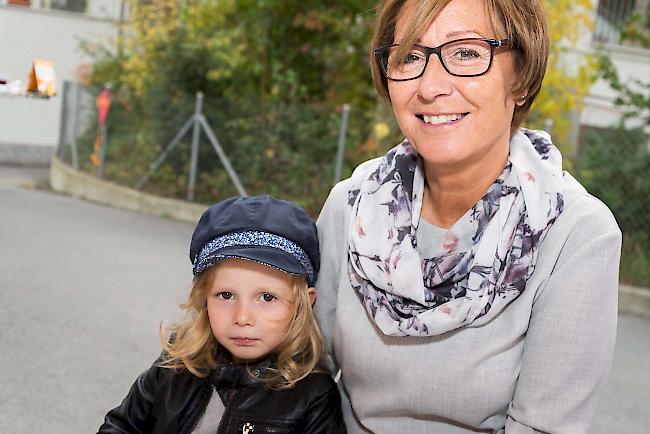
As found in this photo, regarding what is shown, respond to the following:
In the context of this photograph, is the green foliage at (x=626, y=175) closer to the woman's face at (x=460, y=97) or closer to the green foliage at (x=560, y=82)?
the green foliage at (x=560, y=82)

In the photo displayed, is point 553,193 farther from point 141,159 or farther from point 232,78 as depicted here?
point 141,159

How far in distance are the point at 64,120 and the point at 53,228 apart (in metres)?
5.38

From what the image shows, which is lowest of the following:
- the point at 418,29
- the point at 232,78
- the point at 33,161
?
the point at 33,161

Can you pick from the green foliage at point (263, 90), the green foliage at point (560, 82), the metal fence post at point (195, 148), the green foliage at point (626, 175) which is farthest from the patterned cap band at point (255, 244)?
the metal fence post at point (195, 148)

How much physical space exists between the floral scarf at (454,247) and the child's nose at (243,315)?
0.93 ft

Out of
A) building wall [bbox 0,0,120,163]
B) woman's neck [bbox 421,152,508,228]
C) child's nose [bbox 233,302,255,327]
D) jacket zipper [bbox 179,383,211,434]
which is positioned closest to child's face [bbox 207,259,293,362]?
child's nose [bbox 233,302,255,327]

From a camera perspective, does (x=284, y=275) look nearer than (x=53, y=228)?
Yes

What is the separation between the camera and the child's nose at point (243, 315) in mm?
2395

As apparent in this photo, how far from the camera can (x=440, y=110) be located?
2.11m

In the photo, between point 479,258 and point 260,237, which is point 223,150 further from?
point 479,258

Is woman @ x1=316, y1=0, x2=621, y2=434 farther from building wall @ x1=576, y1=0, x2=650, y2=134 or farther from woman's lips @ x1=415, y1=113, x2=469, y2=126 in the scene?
building wall @ x1=576, y1=0, x2=650, y2=134

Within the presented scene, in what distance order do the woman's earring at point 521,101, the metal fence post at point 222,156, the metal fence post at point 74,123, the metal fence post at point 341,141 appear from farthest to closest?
the metal fence post at point 74,123 → the metal fence post at point 222,156 → the metal fence post at point 341,141 → the woman's earring at point 521,101

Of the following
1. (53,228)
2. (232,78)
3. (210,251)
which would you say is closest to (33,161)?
(232,78)

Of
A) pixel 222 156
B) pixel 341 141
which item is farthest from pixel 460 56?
pixel 222 156
